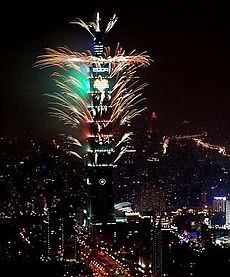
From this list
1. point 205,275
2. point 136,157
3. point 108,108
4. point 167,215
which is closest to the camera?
point 205,275

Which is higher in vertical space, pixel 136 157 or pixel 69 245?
pixel 136 157

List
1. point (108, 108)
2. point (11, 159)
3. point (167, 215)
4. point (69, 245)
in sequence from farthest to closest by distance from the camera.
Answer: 1. point (11, 159)
2. point (167, 215)
3. point (108, 108)
4. point (69, 245)

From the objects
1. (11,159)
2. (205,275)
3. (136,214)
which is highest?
(11,159)

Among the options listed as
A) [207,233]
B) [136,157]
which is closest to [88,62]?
[207,233]

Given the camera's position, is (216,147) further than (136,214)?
Yes

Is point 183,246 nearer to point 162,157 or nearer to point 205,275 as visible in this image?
point 205,275

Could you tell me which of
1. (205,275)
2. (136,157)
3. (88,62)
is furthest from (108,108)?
(136,157)
